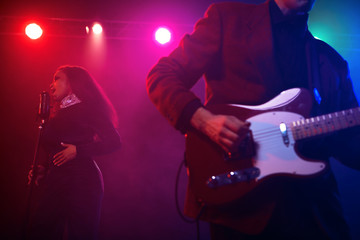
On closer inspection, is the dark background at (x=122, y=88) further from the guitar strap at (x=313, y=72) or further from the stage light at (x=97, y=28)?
the guitar strap at (x=313, y=72)

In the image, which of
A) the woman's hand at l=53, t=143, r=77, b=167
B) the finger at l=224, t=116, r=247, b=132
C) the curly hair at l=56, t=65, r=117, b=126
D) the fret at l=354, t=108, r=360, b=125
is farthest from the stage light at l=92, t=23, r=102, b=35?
the fret at l=354, t=108, r=360, b=125

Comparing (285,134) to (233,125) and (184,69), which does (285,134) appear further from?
(184,69)

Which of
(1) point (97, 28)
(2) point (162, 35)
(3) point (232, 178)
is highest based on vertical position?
(1) point (97, 28)

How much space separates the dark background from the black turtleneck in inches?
136

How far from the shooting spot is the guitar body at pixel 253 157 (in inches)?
45.4

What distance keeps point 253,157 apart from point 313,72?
67 cm

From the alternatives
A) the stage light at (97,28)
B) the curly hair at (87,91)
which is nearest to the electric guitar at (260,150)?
the curly hair at (87,91)

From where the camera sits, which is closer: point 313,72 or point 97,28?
point 313,72

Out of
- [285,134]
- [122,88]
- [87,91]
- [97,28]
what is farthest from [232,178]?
[97,28]

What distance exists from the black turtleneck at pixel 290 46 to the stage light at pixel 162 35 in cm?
351

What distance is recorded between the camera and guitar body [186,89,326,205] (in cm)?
→ 115

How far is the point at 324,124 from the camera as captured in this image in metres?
1.26

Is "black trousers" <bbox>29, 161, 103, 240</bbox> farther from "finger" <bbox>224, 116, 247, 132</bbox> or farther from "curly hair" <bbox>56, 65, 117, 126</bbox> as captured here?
"finger" <bbox>224, 116, 247, 132</bbox>

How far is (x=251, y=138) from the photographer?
1252 millimetres
